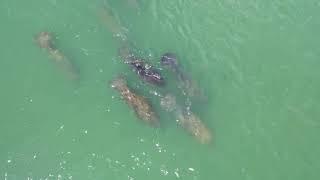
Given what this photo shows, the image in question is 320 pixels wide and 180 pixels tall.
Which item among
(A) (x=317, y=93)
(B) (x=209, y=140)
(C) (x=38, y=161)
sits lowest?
(C) (x=38, y=161)

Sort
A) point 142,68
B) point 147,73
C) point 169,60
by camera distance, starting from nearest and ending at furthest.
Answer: point 147,73 < point 142,68 < point 169,60

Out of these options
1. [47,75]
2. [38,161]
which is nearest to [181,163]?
[38,161]

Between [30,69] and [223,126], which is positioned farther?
[30,69]

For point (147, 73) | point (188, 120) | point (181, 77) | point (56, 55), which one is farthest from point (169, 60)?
point (56, 55)

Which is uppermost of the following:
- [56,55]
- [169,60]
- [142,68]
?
[169,60]

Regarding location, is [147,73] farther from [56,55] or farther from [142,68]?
[56,55]

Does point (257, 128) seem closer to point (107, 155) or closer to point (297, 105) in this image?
point (297, 105)

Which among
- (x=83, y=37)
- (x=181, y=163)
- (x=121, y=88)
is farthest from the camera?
(x=83, y=37)

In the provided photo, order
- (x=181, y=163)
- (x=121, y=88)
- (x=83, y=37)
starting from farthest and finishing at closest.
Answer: (x=83, y=37)
(x=121, y=88)
(x=181, y=163)
